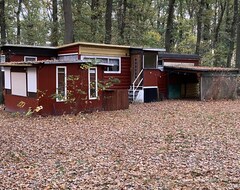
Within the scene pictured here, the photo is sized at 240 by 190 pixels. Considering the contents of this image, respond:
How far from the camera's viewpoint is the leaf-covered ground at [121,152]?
5.24 metres

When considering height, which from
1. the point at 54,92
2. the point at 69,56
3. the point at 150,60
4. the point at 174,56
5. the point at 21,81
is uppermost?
the point at 174,56

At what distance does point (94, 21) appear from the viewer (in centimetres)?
2336

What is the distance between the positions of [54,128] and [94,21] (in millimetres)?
14390

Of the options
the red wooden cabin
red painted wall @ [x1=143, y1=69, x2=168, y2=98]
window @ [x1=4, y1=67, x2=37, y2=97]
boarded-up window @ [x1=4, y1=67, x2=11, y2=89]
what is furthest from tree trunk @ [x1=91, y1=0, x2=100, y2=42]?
window @ [x1=4, y1=67, x2=37, y2=97]

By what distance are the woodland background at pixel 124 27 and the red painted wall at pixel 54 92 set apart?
8468mm

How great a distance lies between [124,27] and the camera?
89.7ft

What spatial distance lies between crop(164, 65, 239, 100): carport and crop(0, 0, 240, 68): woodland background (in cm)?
275

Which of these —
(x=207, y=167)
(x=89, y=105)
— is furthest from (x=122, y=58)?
(x=207, y=167)

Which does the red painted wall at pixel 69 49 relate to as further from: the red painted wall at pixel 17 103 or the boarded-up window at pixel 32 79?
the red painted wall at pixel 17 103

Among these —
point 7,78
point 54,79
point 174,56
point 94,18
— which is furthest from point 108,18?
point 54,79

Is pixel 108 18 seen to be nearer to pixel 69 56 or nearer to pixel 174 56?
pixel 174 56

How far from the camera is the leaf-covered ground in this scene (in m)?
5.24

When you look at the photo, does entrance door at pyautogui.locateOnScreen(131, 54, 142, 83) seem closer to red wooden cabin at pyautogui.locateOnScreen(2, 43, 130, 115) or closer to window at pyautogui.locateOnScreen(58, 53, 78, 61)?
red wooden cabin at pyautogui.locateOnScreen(2, 43, 130, 115)

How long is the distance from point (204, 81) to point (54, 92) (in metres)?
9.13
